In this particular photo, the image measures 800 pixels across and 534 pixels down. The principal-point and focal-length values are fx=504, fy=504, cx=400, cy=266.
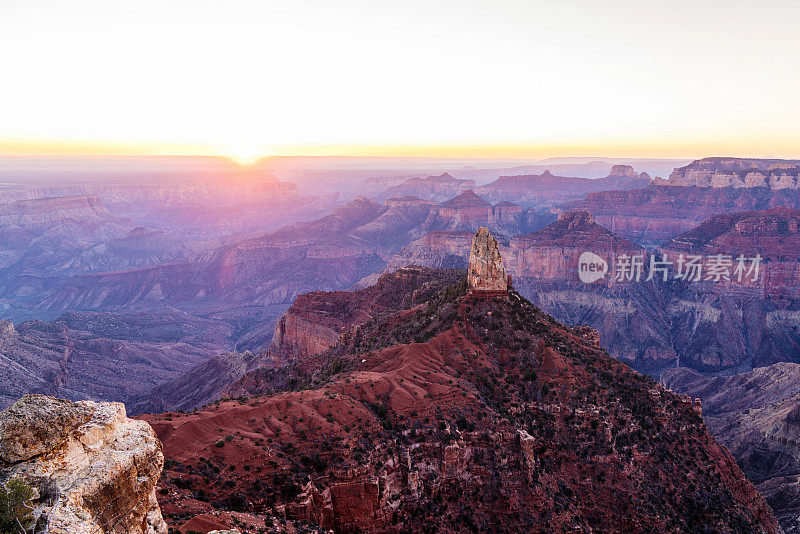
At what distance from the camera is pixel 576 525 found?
3772 cm

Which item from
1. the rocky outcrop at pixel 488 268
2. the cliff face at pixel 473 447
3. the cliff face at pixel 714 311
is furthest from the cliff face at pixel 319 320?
the cliff face at pixel 714 311

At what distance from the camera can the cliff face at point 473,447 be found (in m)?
31.8

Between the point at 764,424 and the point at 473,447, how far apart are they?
74882mm

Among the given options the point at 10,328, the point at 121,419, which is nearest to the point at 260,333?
the point at 10,328

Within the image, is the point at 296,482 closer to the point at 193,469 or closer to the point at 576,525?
the point at 193,469

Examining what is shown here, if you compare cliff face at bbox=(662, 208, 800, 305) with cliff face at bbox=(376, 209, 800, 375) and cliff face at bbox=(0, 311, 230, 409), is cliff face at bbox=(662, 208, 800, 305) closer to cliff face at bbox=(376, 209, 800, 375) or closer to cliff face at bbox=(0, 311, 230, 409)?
cliff face at bbox=(376, 209, 800, 375)

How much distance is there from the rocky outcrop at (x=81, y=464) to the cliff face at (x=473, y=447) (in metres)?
9.82

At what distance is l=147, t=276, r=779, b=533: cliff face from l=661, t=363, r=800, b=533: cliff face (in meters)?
21.6

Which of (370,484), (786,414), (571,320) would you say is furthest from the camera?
(571,320)

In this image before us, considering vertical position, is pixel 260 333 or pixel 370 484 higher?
pixel 370 484

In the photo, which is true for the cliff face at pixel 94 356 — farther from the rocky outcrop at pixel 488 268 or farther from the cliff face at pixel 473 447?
the rocky outcrop at pixel 488 268

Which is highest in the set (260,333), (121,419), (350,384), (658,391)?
(121,419)

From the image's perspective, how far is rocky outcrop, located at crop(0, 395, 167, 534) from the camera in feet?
40.3

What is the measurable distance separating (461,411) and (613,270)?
7024 inches
